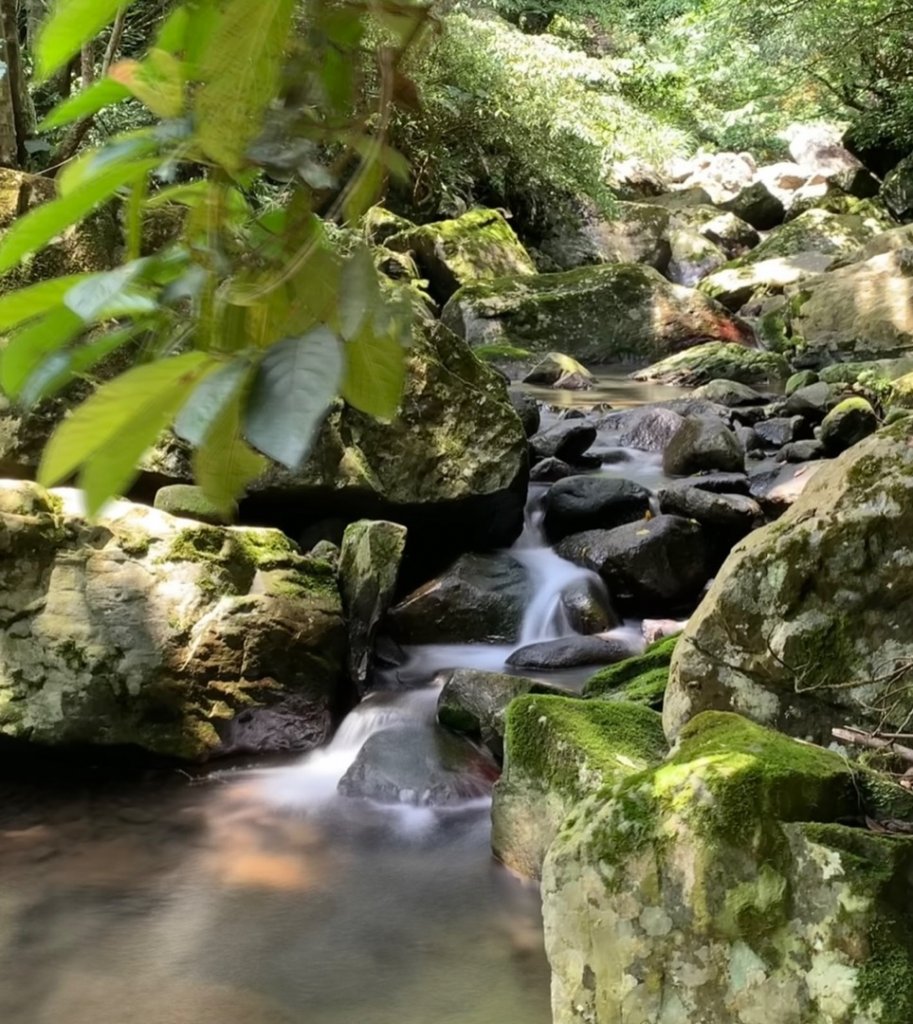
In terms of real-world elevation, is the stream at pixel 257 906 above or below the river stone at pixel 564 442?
below

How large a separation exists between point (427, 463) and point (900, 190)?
16.7 m

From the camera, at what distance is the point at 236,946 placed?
3365 millimetres

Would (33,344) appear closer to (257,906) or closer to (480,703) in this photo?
(257,906)

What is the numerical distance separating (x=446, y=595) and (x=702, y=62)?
14.0 m

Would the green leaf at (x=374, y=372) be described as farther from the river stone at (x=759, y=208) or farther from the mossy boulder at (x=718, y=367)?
the river stone at (x=759, y=208)

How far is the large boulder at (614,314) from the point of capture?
45.4ft

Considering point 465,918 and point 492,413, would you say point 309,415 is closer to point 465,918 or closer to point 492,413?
point 465,918

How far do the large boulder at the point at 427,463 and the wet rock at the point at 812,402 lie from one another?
398 cm

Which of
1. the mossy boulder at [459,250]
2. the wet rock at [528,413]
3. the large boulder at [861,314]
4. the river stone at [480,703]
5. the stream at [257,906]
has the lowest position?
the stream at [257,906]

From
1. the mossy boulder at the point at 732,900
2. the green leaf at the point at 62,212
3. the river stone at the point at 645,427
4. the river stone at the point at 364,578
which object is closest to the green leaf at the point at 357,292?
the green leaf at the point at 62,212

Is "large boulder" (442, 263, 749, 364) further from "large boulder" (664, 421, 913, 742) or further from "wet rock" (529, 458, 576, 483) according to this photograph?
"large boulder" (664, 421, 913, 742)

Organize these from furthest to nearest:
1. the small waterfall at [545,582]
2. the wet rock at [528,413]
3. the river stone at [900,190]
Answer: the river stone at [900,190], the wet rock at [528,413], the small waterfall at [545,582]

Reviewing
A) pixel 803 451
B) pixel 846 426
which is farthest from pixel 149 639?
pixel 846 426

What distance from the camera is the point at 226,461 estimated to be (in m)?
0.57
